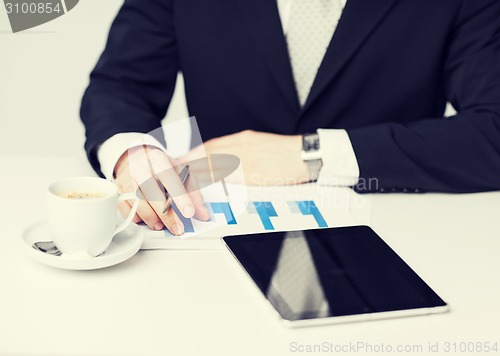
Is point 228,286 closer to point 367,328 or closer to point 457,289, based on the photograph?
point 367,328

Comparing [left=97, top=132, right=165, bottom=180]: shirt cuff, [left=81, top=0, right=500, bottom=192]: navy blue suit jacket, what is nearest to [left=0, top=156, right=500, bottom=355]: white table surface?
[left=97, top=132, right=165, bottom=180]: shirt cuff

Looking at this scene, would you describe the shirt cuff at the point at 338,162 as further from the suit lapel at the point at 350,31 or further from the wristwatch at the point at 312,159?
the suit lapel at the point at 350,31

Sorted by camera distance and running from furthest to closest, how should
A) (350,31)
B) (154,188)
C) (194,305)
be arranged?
1. (350,31)
2. (154,188)
3. (194,305)

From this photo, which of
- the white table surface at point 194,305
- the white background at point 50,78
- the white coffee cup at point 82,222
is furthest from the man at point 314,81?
the white background at point 50,78

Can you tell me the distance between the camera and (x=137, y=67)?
1.46 m

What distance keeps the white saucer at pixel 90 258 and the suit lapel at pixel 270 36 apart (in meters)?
0.64

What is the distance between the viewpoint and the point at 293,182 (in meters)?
1.16

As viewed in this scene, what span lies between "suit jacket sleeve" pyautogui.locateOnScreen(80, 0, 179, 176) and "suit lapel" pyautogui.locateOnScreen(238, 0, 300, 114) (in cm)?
21

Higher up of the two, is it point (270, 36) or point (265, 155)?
point (270, 36)

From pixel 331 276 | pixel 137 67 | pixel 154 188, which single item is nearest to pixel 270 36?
pixel 137 67

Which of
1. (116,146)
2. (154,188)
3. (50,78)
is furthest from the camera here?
(50,78)

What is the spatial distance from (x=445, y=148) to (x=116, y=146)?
60 centimetres

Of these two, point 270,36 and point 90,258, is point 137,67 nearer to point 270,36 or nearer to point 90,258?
point 270,36

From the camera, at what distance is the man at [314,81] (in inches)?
46.5
